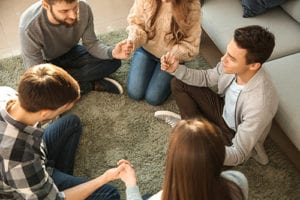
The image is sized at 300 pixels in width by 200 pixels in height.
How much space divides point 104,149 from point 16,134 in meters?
0.77

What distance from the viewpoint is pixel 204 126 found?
1.13m

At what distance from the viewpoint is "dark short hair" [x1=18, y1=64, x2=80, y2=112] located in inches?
54.6

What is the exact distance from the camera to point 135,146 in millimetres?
2125

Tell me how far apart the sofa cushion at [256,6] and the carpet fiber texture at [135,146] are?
2.10ft

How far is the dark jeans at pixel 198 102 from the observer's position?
6.68ft

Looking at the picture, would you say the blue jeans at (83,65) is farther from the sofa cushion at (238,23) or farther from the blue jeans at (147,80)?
the sofa cushion at (238,23)

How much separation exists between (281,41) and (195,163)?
1304 mm

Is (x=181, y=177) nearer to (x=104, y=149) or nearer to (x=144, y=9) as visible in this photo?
(x=104, y=149)

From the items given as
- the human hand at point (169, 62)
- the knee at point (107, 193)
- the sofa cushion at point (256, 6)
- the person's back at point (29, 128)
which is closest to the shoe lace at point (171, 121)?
the human hand at point (169, 62)

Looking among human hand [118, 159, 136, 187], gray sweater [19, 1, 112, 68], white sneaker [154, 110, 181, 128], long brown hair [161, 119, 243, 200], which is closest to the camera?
long brown hair [161, 119, 243, 200]

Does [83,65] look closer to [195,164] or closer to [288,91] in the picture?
[288,91]

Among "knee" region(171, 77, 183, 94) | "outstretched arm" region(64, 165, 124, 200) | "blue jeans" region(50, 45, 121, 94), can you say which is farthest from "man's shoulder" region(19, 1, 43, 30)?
"outstretched arm" region(64, 165, 124, 200)

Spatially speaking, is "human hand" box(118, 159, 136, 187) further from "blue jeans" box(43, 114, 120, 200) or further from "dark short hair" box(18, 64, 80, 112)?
"dark short hair" box(18, 64, 80, 112)

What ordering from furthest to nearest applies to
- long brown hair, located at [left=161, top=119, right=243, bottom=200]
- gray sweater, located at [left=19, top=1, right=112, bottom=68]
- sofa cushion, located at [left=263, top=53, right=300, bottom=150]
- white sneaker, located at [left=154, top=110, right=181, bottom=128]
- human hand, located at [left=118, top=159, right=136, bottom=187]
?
white sneaker, located at [left=154, top=110, right=181, bottom=128] < gray sweater, located at [left=19, top=1, right=112, bottom=68] < sofa cushion, located at [left=263, top=53, right=300, bottom=150] < human hand, located at [left=118, top=159, right=136, bottom=187] < long brown hair, located at [left=161, top=119, right=243, bottom=200]
